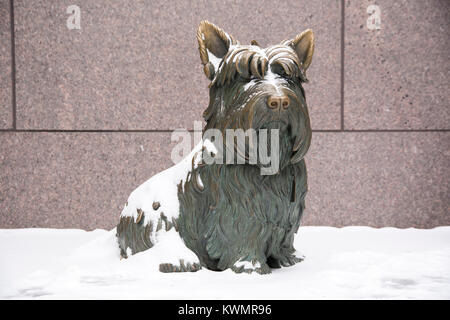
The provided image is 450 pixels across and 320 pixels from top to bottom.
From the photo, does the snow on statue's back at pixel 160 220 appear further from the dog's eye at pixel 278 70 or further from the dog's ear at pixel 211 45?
the dog's eye at pixel 278 70

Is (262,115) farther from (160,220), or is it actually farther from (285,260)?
(285,260)

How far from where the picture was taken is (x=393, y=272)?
348 cm

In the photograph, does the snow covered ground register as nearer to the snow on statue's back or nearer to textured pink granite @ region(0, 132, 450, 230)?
the snow on statue's back

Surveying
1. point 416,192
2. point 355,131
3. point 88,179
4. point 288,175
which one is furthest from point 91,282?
point 416,192

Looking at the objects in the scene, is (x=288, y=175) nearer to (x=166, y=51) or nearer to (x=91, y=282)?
(x=91, y=282)

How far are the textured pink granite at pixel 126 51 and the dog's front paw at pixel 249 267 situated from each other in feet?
8.55

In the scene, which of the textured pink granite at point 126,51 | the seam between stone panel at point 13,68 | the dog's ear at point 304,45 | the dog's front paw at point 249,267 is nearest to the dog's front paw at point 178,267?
the dog's front paw at point 249,267

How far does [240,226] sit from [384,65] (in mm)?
3121

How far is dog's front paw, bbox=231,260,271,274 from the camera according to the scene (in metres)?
3.33

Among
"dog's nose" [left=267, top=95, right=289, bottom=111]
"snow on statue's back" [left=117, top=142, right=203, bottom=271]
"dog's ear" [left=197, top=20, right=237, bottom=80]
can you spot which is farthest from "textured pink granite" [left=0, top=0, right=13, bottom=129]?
"dog's nose" [left=267, top=95, right=289, bottom=111]

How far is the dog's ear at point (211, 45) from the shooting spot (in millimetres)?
3400

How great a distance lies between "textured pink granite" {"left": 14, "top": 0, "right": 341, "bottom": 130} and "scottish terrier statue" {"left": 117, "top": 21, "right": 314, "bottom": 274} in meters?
2.07

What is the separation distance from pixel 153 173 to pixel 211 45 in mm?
2468

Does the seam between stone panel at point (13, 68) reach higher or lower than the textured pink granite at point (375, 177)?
higher
